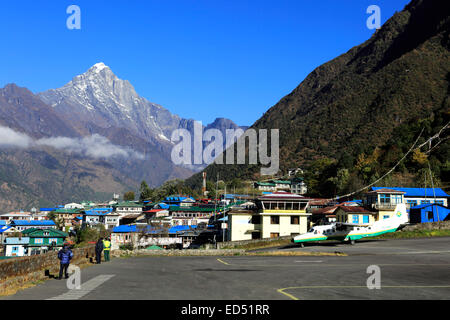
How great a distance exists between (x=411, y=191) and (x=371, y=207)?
1431cm

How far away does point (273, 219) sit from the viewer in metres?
67.9

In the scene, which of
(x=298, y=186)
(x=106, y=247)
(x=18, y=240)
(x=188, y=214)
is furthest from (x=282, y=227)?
(x=298, y=186)

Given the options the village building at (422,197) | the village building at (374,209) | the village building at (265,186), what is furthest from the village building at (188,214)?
the village building at (374,209)

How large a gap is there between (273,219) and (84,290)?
53130 mm

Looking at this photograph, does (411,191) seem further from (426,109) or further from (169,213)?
(426,109)

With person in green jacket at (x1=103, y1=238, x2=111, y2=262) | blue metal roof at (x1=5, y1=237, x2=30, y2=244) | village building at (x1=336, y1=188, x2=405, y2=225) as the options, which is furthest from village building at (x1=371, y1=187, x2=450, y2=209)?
blue metal roof at (x1=5, y1=237, x2=30, y2=244)

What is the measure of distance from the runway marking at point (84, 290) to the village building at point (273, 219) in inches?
1906

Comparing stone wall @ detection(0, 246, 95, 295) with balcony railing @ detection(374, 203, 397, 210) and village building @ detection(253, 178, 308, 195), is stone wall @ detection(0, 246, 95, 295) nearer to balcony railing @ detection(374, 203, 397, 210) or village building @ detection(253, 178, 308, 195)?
balcony railing @ detection(374, 203, 397, 210)

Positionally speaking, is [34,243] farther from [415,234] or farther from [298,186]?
[298,186]

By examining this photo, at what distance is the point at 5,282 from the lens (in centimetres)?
1677

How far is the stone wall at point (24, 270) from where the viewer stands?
1728 cm

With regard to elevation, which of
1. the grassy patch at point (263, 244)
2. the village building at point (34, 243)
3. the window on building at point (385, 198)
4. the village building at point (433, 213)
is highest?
the window on building at point (385, 198)

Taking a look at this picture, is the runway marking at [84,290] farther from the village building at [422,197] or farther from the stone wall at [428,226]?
the village building at [422,197]
